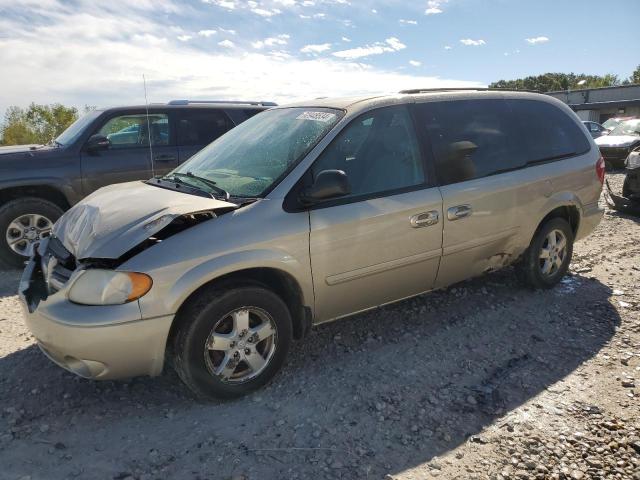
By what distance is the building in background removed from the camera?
41.9 meters

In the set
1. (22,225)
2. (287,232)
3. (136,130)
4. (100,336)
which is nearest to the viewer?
(100,336)

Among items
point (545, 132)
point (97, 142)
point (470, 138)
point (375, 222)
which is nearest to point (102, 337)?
point (375, 222)

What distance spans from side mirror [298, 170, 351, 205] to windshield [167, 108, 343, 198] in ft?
0.87

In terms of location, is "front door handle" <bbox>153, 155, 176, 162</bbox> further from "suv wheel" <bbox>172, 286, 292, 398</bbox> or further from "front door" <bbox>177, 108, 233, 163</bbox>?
"suv wheel" <bbox>172, 286, 292, 398</bbox>

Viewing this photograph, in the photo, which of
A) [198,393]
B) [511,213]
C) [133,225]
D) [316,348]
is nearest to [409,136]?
[511,213]

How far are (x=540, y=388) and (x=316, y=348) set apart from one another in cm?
156

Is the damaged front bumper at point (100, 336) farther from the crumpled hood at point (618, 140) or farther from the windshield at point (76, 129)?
the crumpled hood at point (618, 140)

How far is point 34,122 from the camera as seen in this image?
129 feet

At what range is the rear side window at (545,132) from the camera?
4.47m

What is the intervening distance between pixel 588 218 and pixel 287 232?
131 inches

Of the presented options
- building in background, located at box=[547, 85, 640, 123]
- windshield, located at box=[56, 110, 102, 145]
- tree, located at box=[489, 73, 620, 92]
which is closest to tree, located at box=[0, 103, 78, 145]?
windshield, located at box=[56, 110, 102, 145]

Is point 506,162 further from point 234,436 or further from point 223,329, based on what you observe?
point 234,436

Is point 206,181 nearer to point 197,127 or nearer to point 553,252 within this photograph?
point 553,252

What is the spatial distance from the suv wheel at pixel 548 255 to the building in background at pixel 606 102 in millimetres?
41657
